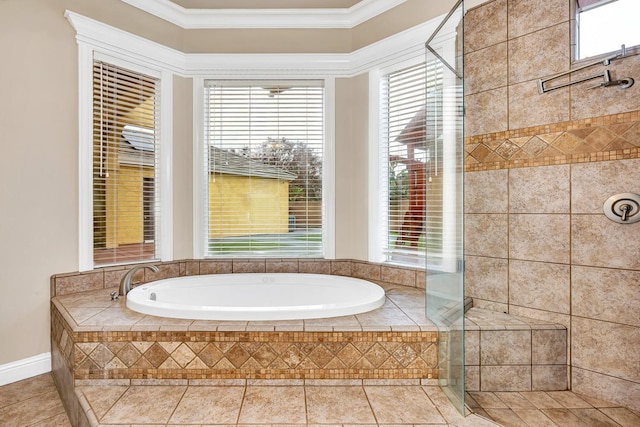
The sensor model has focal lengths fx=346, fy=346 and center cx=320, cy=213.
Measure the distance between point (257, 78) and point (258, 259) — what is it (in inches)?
59.8

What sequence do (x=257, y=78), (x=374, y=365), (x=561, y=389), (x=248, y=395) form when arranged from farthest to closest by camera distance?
1. (x=257, y=78)
2. (x=561, y=389)
3. (x=374, y=365)
4. (x=248, y=395)

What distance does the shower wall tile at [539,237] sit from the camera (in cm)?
191

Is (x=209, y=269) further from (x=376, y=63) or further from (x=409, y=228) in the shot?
(x=376, y=63)

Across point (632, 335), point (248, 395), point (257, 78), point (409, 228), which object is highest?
point (257, 78)

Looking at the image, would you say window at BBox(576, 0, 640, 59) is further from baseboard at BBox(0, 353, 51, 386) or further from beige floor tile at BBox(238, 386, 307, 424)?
baseboard at BBox(0, 353, 51, 386)

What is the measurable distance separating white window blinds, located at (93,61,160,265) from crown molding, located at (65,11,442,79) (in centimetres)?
18

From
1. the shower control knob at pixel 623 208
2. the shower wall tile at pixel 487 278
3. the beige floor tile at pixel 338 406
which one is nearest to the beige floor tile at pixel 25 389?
the beige floor tile at pixel 338 406

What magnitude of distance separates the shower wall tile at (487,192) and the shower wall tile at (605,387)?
0.95 m

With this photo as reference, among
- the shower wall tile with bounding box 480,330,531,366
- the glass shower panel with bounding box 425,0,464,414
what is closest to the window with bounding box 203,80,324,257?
the glass shower panel with bounding box 425,0,464,414

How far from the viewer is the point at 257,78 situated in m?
2.90

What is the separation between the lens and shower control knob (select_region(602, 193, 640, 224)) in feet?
5.51

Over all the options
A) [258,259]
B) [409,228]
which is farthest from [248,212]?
[409,228]

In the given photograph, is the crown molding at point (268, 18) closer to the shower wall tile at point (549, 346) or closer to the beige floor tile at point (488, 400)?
the shower wall tile at point (549, 346)

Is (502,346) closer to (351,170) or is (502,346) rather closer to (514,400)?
(514,400)
